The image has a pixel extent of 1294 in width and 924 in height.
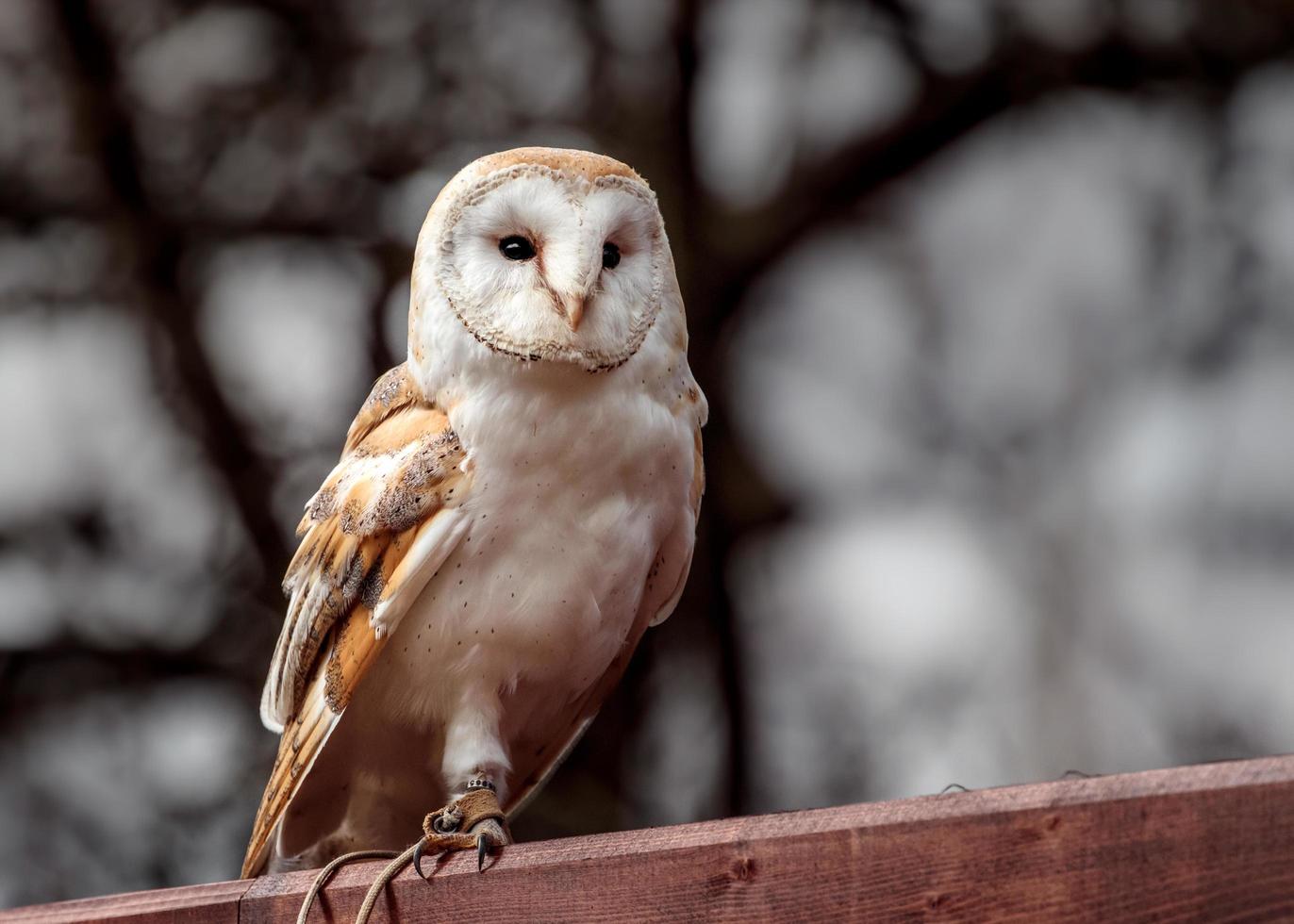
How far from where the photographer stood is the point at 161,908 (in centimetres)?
93

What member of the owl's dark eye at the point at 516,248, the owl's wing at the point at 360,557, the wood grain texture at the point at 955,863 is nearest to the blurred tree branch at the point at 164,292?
the owl's wing at the point at 360,557

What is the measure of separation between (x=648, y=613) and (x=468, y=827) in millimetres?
272

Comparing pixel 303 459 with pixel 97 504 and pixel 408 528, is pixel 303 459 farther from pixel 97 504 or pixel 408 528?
pixel 408 528

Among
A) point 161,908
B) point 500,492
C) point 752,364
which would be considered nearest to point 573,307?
point 500,492

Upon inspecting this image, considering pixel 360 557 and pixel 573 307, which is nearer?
pixel 573 307

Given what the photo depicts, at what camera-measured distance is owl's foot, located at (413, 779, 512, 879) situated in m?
0.88

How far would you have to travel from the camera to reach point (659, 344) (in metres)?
1.00

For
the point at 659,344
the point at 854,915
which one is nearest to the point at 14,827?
the point at 659,344

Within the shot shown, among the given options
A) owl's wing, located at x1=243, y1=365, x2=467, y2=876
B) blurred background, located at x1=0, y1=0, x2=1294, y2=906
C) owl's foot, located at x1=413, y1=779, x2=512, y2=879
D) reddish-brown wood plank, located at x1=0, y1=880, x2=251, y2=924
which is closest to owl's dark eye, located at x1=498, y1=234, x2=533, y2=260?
owl's wing, located at x1=243, y1=365, x2=467, y2=876

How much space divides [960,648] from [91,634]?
4.30 ft

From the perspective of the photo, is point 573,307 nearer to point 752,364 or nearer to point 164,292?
point 752,364

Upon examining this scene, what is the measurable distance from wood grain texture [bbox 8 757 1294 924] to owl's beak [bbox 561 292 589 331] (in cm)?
35

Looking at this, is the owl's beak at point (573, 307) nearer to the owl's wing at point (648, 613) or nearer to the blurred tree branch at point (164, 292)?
the owl's wing at point (648, 613)

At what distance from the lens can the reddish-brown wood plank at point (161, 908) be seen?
929 millimetres
